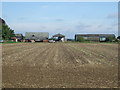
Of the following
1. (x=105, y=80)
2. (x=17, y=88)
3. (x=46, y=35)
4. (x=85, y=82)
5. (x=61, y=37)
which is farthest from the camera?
(x=61, y=37)

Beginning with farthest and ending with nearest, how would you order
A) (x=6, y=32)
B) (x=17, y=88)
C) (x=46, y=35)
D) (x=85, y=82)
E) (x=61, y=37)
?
(x=61, y=37) < (x=46, y=35) < (x=6, y=32) < (x=85, y=82) < (x=17, y=88)

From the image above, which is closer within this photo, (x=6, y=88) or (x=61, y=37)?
(x=6, y=88)

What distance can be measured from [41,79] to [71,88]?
189 centimetres

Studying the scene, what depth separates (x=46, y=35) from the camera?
5753 inches

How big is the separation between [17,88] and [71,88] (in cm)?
200

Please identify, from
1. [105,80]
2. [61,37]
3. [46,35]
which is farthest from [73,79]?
[61,37]

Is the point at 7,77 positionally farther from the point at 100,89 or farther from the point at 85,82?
the point at 100,89

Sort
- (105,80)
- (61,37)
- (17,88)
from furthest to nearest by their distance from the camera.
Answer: (61,37) < (105,80) < (17,88)

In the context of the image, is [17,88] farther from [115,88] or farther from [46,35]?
[46,35]

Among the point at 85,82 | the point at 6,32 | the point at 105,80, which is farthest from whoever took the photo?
the point at 6,32

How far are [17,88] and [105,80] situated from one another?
12.9ft

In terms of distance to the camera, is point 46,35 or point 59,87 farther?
point 46,35

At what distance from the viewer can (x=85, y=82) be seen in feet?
28.0

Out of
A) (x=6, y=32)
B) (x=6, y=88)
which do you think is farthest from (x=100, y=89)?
(x=6, y=32)
